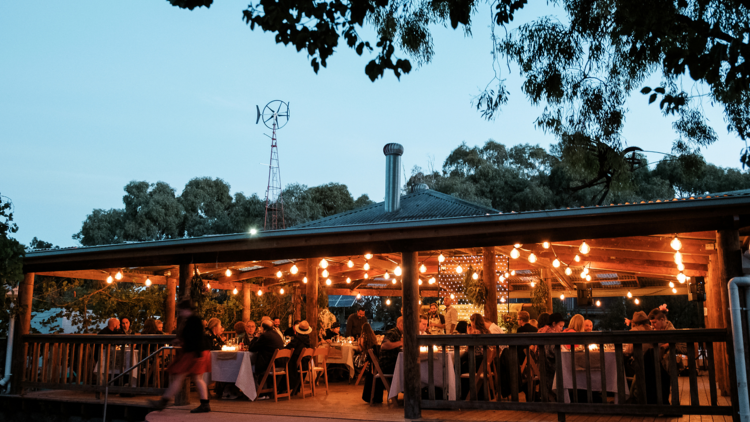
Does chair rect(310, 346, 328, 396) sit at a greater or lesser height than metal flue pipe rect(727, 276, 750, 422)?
lesser

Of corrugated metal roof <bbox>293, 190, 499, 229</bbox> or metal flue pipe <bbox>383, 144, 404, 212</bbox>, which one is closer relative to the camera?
corrugated metal roof <bbox>293, 190, 499, 229</bbox>

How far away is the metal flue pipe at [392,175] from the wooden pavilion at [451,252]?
4.8 inches

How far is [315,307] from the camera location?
12.2 metres

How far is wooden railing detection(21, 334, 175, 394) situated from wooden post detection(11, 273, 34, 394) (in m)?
0.06

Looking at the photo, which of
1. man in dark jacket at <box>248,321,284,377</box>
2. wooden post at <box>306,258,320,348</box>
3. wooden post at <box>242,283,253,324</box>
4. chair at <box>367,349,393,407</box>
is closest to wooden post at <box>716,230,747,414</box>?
chair at <box>367,349,393,407</box>

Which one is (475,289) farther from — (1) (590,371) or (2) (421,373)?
(1) (590,371)

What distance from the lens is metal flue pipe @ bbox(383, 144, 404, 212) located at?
12766mm

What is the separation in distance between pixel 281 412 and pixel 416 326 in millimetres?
1998

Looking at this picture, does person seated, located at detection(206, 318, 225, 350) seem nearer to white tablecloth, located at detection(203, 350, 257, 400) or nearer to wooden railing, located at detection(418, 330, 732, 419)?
white tablecloth, located at detection(203, 350, 257, 400)

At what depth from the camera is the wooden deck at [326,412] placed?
22.1 ft

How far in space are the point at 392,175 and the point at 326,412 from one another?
638 centimetres

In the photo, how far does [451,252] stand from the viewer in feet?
37.5

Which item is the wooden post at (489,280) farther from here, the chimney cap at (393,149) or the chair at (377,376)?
the chair at (377,376)

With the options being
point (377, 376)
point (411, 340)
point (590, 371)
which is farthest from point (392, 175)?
point (590, 371)
